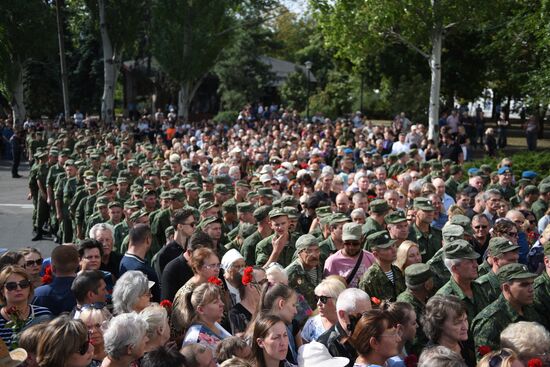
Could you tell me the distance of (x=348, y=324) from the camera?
540 cm

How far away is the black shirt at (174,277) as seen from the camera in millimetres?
7227

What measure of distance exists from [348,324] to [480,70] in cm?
3018

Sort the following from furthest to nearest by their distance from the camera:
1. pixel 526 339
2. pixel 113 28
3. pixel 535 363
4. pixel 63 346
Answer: pixel 113 28
pixel 526 339
pixel 535 363
pixel 63 346

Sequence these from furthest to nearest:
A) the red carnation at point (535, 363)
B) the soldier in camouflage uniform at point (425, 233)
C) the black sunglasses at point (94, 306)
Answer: the soldier in camouflage uniform at point (425, 233)
the black sunglasses at point (94, 306)
the red carnation at point (535, 363)

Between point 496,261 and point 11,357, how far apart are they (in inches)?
176

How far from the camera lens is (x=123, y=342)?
4.72 metres

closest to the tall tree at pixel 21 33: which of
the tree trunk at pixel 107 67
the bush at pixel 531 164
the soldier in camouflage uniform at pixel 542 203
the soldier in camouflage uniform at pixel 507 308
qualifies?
the tree trunk at pixel 107 67

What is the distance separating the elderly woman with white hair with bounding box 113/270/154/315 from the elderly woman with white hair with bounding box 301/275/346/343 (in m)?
1.31

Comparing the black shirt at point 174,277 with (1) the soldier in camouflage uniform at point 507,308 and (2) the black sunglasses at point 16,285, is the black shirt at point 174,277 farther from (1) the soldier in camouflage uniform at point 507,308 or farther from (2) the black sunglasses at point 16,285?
(1) the soldier in camouflage uniform at point 507,308

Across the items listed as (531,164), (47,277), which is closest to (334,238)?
(47,277)

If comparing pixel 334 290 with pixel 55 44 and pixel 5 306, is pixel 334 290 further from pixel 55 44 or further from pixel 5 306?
pixel 55 44

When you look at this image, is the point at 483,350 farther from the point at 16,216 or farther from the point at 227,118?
the point at 227,118

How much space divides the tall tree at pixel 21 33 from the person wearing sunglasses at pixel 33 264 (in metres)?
33.3

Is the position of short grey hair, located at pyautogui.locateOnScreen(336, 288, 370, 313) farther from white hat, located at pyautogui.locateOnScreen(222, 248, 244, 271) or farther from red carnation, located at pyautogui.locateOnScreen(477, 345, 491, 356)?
white hat, located at pyautogui.locateOnScreen(222, 248, 244, 271)
